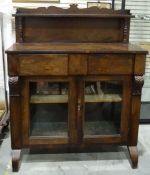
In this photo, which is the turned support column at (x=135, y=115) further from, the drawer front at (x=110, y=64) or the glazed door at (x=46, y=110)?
the glazed door at (x=46, y=110)

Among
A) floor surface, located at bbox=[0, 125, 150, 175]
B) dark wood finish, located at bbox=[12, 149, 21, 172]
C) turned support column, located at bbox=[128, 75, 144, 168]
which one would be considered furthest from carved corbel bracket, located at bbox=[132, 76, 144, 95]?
dark wood finish, located at bbox=[12, 149, 21, 172]

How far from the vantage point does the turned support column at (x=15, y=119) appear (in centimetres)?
178

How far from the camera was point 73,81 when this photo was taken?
5.98ft

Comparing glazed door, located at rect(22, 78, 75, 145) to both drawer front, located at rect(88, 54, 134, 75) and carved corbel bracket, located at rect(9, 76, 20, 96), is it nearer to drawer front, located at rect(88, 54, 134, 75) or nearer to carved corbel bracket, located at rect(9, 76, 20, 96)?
carved corbel bracket, located at rect(9, 76, 20, 96)

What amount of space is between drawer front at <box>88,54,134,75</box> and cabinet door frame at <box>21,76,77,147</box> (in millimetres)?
174

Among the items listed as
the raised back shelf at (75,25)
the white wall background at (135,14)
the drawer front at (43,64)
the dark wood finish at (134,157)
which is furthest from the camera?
the white wall background at (135,14)

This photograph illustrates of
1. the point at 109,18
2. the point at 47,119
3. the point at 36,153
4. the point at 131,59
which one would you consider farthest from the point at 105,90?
the point at 36,153

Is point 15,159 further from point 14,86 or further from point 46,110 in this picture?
point 14,86

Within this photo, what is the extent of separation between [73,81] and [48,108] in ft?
0.98

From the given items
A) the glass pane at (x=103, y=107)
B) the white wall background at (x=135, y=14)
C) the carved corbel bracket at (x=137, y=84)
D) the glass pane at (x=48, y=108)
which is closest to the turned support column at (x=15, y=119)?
the glass pane at (x=48, y=108)

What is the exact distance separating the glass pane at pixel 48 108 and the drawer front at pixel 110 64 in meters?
0.23

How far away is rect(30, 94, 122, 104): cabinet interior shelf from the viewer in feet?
6.23

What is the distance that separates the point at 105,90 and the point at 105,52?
30 cm

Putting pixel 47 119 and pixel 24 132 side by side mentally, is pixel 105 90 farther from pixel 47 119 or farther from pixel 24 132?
pixel 24 132
